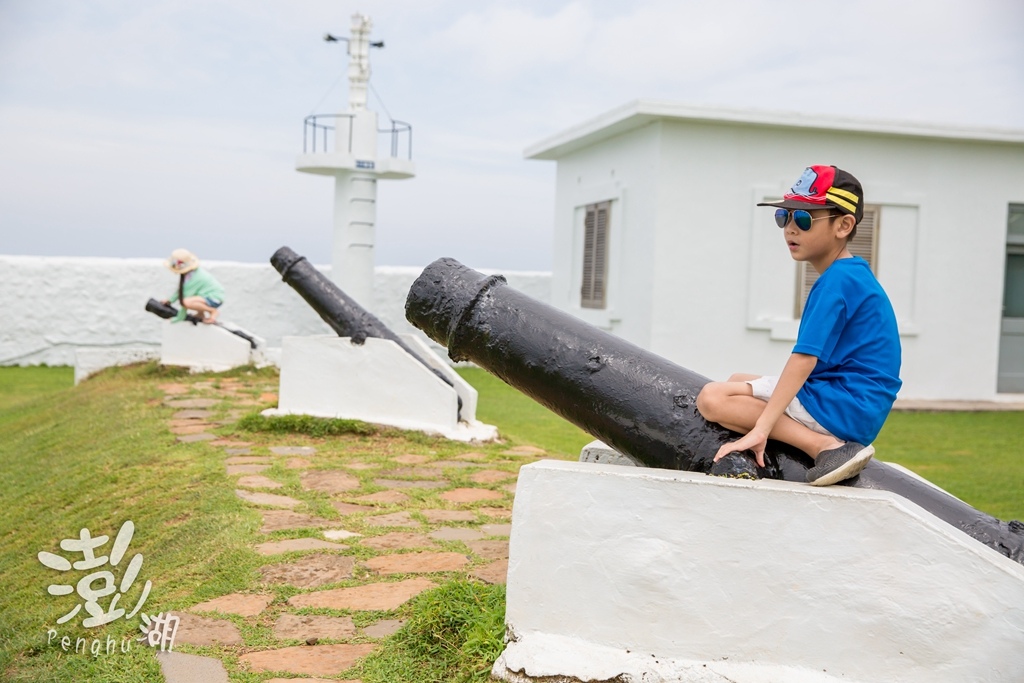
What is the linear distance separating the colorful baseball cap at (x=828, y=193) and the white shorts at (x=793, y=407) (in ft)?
1.67

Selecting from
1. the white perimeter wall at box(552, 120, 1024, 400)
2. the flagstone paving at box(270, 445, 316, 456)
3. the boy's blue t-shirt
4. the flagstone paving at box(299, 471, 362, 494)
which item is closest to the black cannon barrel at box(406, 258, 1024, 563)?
the boy's blue t-shirt

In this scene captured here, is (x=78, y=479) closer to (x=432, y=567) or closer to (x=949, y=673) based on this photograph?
(x=432, y=567)

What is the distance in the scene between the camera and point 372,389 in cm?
754

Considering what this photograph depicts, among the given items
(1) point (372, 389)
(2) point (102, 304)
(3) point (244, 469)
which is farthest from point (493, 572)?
(2) point (102, 304)

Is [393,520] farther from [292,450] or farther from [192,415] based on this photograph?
[192,415]

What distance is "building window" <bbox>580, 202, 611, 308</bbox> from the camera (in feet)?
44.3

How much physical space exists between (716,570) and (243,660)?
5.04 ft

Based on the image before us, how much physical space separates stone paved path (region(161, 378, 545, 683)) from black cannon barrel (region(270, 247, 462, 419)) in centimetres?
97

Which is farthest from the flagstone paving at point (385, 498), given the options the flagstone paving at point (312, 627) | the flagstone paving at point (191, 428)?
the flagstone paving at point (191, 428)

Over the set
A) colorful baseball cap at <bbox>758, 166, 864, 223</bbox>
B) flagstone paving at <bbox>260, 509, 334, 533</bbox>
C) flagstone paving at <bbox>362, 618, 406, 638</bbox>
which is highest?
colorful baseball cap at <bbox>758, 166, 864, 223</bbox>

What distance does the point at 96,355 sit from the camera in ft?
39.5

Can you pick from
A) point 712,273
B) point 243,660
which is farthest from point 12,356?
point 243,660

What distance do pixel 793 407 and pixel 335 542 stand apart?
7.96 feet

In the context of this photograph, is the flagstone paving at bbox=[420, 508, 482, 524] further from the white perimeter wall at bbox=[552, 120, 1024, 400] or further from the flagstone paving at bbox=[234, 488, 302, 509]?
the white perimeter wall at bbox=[552, 120, 1024, 400]
